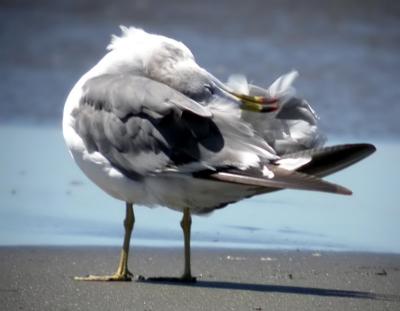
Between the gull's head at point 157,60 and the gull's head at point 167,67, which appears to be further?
the gull's head at point 157,60

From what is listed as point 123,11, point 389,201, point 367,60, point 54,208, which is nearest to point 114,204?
point 54,208

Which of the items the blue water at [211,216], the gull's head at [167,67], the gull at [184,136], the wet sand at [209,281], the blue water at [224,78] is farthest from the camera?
the blue water at [224,78]

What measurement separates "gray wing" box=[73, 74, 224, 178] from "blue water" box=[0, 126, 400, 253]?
1091mm

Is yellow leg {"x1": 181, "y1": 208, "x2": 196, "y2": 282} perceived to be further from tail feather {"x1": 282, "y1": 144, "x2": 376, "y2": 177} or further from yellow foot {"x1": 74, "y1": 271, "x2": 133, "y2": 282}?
tail feather {"x1": 282, "y1": 144, "x2": 376, "y2": 177}

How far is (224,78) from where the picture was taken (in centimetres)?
1412

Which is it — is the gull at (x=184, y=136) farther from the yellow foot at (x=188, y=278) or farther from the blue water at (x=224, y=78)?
the blue water at (x=224, y=78)

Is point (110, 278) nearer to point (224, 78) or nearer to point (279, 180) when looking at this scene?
point (279, 180)

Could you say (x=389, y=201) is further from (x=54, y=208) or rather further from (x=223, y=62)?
(x=223, y=62)

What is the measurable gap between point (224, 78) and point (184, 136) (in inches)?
287

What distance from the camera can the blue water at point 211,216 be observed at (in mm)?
8180

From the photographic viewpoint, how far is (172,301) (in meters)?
6.38

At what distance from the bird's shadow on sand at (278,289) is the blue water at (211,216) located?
1085mm

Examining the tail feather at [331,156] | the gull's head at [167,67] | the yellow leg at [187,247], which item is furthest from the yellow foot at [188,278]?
the gull's head at [167,67]

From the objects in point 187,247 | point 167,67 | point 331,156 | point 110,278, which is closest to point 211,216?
point 187,247
